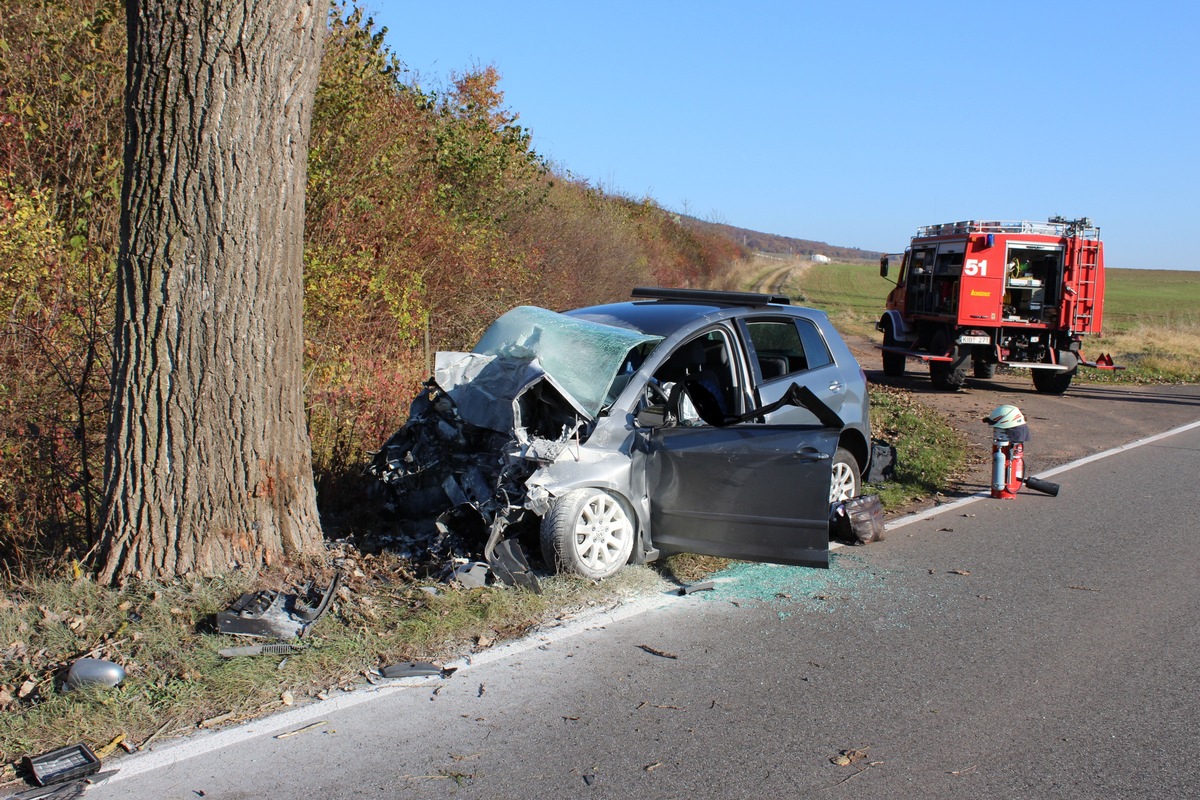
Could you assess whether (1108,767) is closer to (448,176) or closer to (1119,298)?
(448,176)

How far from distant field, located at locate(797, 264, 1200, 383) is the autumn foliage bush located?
14426mm

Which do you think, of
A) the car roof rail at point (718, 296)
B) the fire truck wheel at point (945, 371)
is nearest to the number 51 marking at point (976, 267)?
the fire truck wheel at point (945, 371)

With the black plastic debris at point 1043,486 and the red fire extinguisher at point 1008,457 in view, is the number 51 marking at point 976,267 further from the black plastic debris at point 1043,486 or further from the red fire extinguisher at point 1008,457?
the black plastic debris at point 1043,486

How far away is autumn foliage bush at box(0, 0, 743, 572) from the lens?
655 centimetres

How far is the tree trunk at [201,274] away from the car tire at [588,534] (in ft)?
5.20

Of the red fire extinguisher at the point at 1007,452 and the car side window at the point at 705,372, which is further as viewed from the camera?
the red fire extinguisher at the point at 1007,452

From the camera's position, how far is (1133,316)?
47.8 meters

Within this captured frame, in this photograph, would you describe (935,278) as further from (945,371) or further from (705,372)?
(705,372)

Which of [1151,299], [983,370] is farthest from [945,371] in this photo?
[1151,299]

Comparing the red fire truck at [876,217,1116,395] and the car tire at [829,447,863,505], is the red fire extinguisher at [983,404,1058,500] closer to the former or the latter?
the car tire at [829,447,863,505]

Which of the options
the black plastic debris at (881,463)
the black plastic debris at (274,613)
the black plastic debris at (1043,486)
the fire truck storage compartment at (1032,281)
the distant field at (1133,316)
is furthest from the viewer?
the distant field at (1133,316)

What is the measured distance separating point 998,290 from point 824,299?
127 feet

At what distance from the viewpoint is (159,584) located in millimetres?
5070

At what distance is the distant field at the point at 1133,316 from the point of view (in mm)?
23672
